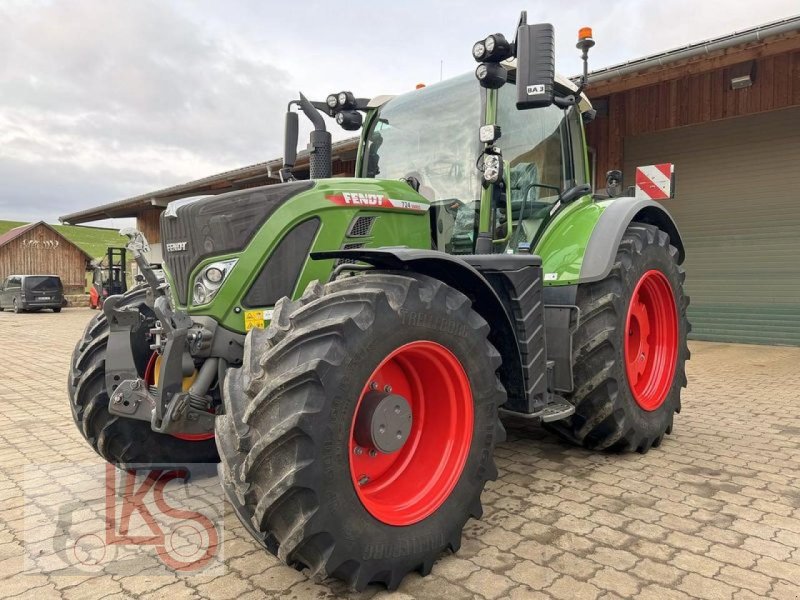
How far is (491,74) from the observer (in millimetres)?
3043

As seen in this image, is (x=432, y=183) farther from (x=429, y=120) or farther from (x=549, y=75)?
(x=549, y=75)

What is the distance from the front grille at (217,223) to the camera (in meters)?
2.68

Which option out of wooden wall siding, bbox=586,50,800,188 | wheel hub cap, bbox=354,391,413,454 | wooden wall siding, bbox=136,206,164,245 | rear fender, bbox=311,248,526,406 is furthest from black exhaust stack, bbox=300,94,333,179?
wooden wall siding, bbox=136,206,164,245

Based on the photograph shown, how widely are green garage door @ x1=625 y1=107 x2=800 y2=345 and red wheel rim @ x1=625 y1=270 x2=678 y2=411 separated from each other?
18.9ft

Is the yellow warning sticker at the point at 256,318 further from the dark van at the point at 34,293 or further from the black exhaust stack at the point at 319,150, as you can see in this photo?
the dark van at the point at 34,293

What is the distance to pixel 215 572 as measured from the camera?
232cm

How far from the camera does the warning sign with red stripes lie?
9.42ft

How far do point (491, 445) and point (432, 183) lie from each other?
164 cm

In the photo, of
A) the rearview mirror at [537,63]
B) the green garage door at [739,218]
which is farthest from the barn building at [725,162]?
the rearview mirror at [537,63]

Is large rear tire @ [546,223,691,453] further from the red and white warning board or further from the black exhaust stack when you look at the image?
the red and white warning board

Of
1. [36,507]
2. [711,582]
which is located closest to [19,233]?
[36,507]

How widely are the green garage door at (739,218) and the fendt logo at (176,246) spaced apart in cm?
868

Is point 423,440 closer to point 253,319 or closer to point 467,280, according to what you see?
point 467,280

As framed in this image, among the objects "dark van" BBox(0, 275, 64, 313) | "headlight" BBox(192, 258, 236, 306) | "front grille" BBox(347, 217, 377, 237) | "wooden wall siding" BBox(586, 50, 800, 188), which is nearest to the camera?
"headlight" BBox(192, 258, 236, 306)
